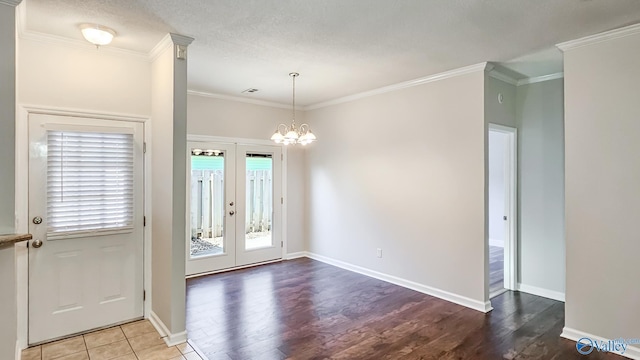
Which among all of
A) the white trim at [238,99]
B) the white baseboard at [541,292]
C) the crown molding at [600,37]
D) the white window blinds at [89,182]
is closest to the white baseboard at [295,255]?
the white trim at [238,99]

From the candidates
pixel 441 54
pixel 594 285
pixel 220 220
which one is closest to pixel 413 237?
pixel 594 285

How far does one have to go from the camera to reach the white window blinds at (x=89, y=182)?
10.4 ft

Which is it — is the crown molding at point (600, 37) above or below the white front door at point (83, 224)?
above

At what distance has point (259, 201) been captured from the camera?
6.00 m

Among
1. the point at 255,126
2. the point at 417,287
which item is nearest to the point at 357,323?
the point at 417,287

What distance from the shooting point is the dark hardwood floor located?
304 centimetres

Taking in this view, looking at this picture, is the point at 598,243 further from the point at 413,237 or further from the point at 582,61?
the point at 413,237

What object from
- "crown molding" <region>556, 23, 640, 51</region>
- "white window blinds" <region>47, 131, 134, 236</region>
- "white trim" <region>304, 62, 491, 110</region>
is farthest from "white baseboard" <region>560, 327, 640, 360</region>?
"white window blinds" <region>47, 131, 134, 236</region>

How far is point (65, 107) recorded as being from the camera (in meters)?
3.23

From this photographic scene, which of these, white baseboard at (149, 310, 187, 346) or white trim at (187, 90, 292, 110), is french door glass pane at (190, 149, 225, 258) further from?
white baseboard at (149, 310, 187, 346)

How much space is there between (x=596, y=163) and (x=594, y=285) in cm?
111

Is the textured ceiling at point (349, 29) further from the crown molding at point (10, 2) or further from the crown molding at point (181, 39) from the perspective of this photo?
the crown molding at point (10, 2)

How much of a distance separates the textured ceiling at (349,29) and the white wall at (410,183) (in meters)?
0.63

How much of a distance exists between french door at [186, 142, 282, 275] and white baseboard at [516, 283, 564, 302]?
379 centimetres
